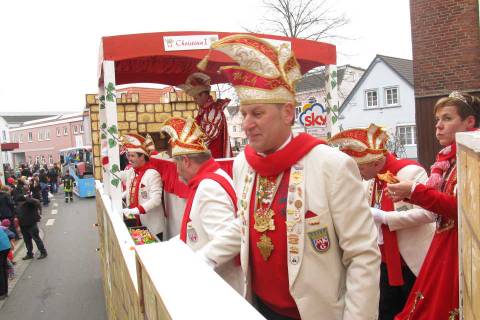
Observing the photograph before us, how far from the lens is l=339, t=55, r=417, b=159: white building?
3238 cm

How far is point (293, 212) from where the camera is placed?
2.05 meters

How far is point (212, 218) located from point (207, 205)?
0.34 ft

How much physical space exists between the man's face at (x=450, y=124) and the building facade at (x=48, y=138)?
56.9 metres

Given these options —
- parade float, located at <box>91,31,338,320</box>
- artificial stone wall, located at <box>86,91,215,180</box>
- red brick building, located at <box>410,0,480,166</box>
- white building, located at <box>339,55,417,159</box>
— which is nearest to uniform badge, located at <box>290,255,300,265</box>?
parade float, located at <box>91,31,338,320</box>

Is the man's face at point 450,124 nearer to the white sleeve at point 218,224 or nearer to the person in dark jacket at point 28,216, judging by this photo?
the white sleeve at point 218,224

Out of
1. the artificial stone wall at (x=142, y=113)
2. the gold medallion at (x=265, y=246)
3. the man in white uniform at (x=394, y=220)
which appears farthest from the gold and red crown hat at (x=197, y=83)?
the artificial stone wall at (x=142, y=113)

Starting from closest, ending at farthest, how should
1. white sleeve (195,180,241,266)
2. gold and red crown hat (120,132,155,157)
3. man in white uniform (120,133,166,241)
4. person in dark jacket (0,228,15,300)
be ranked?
white sleeve (195,180,241,266) → man in white uniform (120,133,166,241) → gold and red crown hat (120,132,155,157) → person in dark jacket (0,228,15,300)

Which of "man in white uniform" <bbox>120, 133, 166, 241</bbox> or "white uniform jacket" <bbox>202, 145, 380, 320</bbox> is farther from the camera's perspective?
"man in white uniform" <bbox>120, 133, 166, 241</bbox>

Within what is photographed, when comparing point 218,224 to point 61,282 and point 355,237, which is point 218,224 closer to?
point 355,237

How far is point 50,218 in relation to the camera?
69.4ft

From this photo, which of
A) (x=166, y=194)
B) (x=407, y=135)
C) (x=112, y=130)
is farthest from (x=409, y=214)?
(x=407, y=135)

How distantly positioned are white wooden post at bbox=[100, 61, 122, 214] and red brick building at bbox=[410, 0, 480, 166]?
9481 mm

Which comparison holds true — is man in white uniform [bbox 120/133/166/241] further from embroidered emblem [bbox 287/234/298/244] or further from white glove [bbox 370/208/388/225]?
embroidered emblem [bbox 287/234/298/244]

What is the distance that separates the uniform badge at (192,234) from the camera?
125 inches
